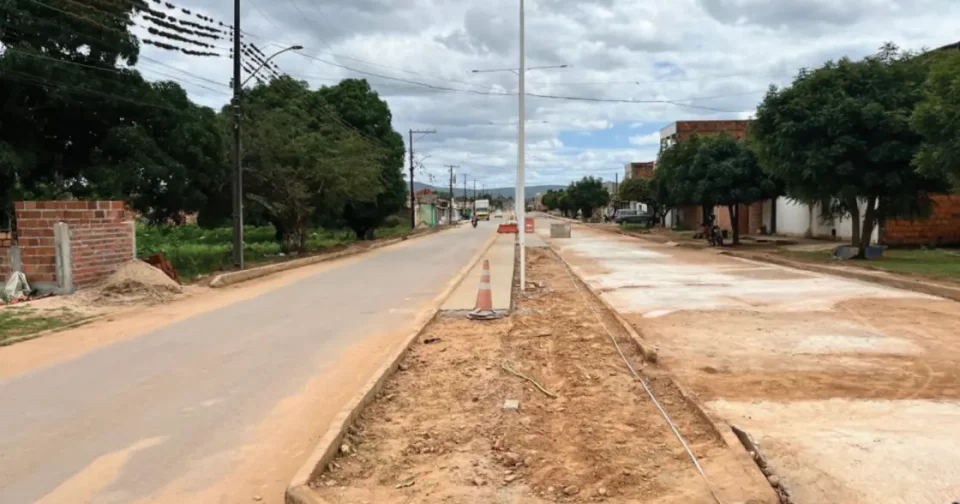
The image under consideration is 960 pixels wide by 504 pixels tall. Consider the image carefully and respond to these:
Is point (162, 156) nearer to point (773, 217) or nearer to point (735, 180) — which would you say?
point (735, 180)

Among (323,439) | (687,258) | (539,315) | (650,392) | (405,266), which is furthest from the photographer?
(687,258)

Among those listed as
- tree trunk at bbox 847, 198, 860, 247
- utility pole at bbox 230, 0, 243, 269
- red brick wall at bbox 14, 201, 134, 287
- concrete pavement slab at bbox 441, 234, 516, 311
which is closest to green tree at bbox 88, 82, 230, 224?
utility pole at bbox 230, 0, 243, 269

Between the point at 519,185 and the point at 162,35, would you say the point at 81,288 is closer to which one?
the point at 162,35

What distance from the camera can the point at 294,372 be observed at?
28.0 ft

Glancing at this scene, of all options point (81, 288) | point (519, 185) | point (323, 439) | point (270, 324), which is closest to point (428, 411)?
point (323, 439)

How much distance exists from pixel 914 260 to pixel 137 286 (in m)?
22.1

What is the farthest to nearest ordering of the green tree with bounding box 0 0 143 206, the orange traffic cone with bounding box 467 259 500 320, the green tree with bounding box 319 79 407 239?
the green tree with bounding box 319 79 407 239, the green tree with bounding box 0 0 143 206, the orange traffic cone with bounding box 467 259 500 320

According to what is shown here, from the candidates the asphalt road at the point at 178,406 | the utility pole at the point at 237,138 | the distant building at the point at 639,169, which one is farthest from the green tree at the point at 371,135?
the distant building at the point at 639,169

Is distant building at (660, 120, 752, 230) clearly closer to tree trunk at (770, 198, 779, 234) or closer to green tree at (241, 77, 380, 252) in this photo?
tree trunk at (770, 198, 779, 234)

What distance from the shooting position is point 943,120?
51.2ft

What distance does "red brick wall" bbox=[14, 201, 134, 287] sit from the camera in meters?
15.1

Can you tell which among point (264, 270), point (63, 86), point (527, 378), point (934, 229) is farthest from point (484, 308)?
point (934, 229)

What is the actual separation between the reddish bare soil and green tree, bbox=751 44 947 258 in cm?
1646

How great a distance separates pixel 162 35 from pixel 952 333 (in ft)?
61.9
